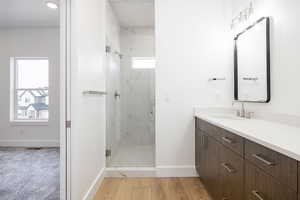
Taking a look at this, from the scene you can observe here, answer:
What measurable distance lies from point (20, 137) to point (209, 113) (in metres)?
4.12

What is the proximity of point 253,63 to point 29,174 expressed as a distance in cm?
327

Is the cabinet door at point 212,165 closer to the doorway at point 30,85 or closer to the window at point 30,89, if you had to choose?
the doorway at point 30,85

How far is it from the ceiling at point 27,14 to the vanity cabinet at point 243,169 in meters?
3.37

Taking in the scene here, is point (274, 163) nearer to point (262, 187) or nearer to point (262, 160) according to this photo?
point (262, 160)

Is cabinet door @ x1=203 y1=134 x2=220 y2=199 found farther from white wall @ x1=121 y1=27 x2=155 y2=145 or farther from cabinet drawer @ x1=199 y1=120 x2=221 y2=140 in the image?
white wall @ x1=121 y1=27 x2=155 y2=145

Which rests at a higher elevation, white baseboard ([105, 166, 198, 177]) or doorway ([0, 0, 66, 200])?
doorway ([0, 0, 66, 200])

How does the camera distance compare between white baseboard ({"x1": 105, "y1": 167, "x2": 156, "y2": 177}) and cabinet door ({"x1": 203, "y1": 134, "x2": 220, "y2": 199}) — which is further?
white baseboard ({"x1": 105, "y1": 167, "x2": 156, "y2": 177})

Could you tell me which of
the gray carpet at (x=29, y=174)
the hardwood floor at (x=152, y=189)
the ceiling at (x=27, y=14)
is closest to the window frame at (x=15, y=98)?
the gray carpet at (x=29, y=174)

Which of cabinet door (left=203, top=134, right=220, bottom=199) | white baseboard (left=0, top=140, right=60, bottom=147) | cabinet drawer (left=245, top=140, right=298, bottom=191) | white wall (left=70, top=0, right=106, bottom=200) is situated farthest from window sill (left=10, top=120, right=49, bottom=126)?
cabinet drawer (left=245, top=140, right=298, bottom=191)

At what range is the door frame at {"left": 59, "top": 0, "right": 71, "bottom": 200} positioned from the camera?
1.76 m

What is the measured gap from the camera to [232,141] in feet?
5.03

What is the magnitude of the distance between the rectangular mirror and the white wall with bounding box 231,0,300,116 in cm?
6

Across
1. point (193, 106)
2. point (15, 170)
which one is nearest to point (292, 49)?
point (193, 106)

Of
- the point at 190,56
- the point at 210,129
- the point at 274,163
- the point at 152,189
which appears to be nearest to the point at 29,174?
the point at 152,189
